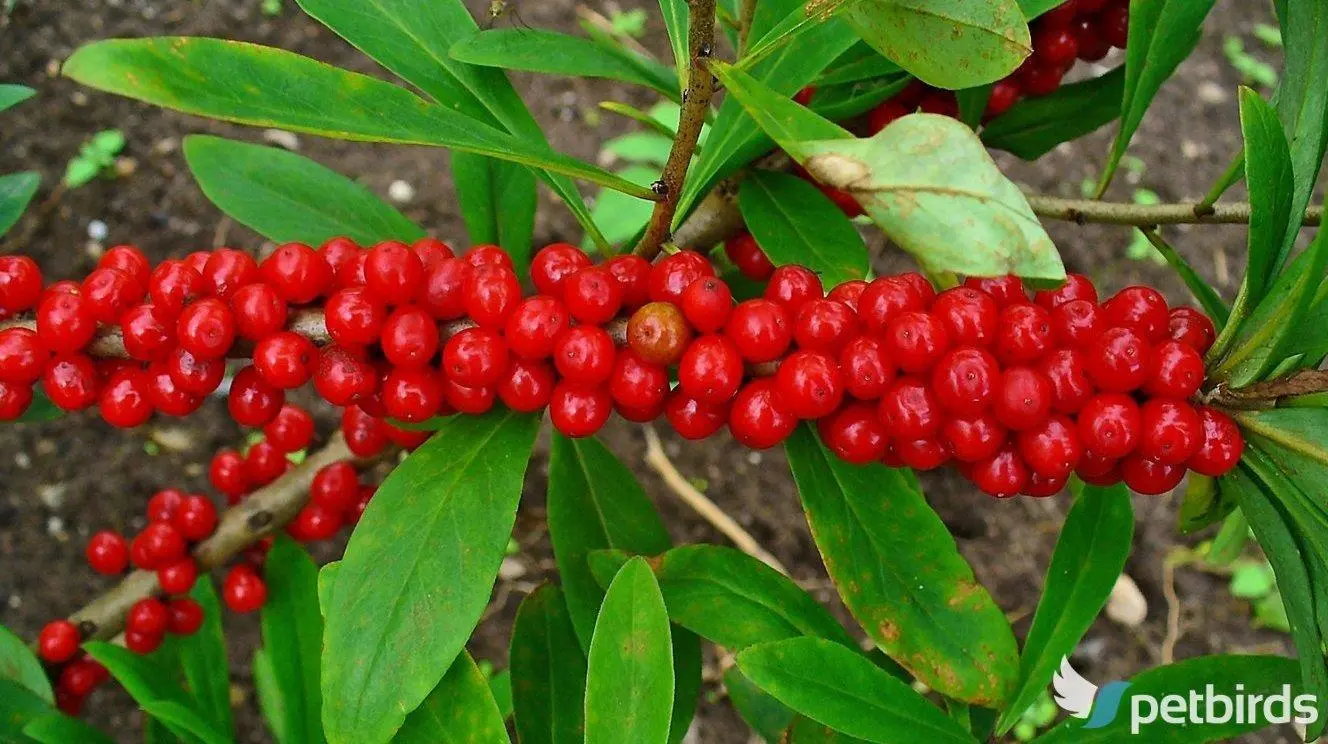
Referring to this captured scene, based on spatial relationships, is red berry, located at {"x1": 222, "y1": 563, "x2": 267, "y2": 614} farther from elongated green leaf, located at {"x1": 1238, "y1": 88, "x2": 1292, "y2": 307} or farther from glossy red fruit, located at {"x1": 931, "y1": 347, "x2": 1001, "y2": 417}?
elongated green leaf, located at {"x1": 1238, "y1": 88, "x2": 1292, "y2": 307}

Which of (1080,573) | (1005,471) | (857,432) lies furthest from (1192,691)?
(857,432)

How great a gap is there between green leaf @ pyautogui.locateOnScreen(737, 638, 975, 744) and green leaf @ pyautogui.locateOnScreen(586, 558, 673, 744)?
0.30 feet

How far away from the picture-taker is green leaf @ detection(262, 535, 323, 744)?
138cm

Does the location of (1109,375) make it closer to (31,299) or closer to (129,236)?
(31,299)

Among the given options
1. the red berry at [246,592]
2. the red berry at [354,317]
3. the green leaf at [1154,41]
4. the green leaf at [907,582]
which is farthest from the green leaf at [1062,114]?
the red berry at [246,592]

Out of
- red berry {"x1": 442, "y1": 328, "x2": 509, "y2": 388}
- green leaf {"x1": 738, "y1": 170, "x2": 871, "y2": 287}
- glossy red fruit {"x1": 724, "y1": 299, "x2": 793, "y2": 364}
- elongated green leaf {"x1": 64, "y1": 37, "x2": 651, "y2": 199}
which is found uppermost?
elongated green leaf {"x1": 64, "y1": 37, "x2": 651, "y2": 199}

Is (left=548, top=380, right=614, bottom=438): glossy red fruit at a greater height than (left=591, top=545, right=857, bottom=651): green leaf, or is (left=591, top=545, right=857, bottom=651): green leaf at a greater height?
(left=548, top=380, right=614, bottom=438): glossy red fruit

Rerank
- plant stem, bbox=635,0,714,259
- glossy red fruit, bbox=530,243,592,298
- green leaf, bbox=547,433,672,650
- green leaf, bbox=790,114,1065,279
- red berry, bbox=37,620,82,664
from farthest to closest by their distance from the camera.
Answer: red berry, bbox=37,620,82,664
green leaf, bbox=547,433,672,650
glossy red fruit, bbox=530,243,592,298
plant stem, bbox=635,0,714,259
green leaf, bbox=790,114,1065,279

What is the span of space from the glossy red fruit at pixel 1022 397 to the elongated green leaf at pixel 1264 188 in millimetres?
243

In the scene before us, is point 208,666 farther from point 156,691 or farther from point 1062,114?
point 1062,114

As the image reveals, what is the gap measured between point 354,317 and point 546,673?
0.62 m

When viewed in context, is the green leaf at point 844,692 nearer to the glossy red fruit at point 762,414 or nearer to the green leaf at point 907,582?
the green leaf at point 907,582

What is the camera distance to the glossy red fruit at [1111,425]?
90 centimetres

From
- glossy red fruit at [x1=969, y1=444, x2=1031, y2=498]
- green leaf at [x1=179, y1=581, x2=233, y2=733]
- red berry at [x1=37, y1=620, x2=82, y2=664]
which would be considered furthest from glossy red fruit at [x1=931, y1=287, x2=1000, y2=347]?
red berry at [x1=37, y1=620, x2=82, y2=664]
